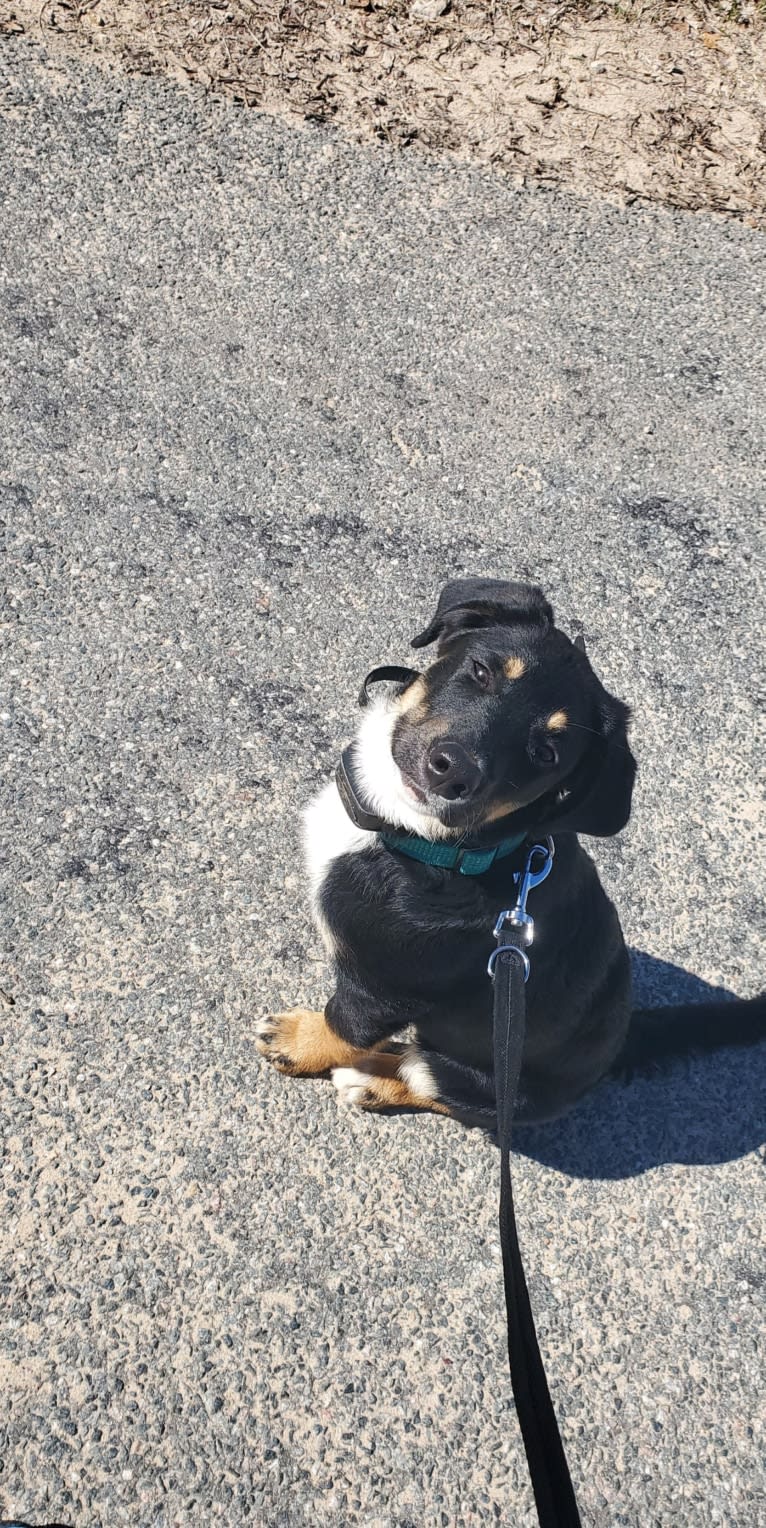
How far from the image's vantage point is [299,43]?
18.1 ft

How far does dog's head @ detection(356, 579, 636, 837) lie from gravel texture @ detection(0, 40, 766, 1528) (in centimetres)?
91

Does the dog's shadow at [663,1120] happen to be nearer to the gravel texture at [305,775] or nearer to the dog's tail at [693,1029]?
the gravel texture at [305,775]

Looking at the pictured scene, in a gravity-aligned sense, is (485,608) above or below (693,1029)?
above

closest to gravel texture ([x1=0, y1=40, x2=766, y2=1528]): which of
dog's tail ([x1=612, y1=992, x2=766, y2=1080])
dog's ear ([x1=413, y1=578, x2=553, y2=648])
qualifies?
dog's tail ([x1=612, y1=992, x2=766, y2=1080])

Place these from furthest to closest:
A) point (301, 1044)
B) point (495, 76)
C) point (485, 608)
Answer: point (495, 76) < point (301, 1044) < point (485, 608)

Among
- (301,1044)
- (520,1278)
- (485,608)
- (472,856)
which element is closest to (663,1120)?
(301,1044)

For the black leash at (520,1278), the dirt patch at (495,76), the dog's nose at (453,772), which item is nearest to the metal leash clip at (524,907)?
the black leash at (520,1278)

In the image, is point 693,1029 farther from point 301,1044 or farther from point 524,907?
point 301,1044

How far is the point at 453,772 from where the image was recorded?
8.02ft

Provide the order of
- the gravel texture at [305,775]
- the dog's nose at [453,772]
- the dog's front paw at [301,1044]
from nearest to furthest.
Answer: the dog's nose at [453,772] → the gravel texture at [305,775] → the dog's front paw at [301,1044]

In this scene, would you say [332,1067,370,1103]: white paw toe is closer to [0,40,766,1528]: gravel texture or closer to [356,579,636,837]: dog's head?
[0,40,766,1528]: gravel texture

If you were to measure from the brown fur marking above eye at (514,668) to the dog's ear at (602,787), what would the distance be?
0.21 metres

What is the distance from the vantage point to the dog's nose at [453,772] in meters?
2.43

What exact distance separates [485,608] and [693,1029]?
1.32 meters
